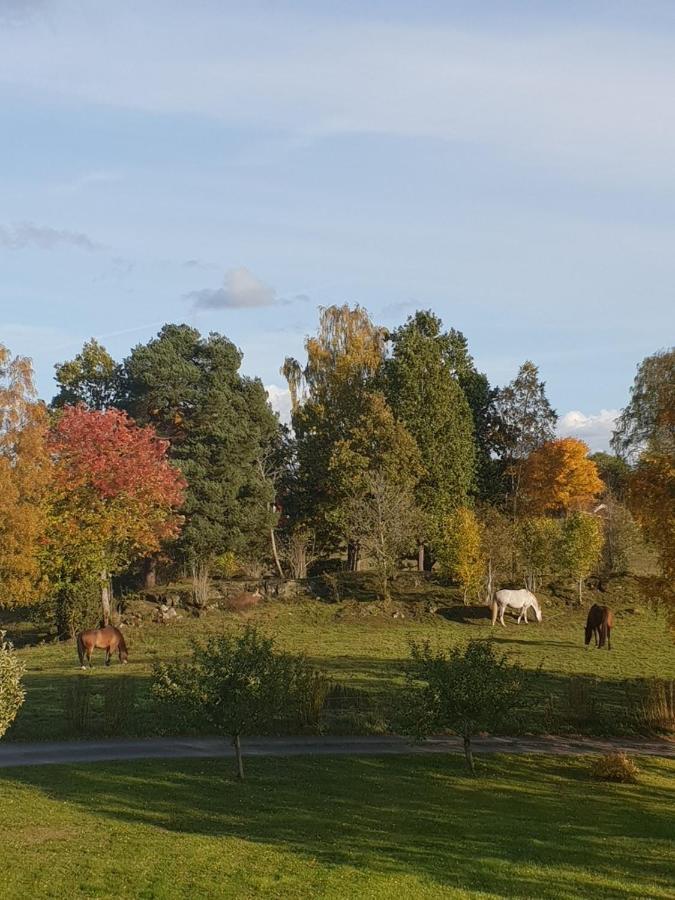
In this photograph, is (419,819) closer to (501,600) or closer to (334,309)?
(501,600)

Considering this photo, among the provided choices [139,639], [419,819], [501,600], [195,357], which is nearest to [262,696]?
[419,819]

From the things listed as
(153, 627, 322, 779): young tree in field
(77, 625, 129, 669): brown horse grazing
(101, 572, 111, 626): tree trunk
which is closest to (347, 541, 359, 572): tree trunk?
(101, 572, 111, 626): tree trunk

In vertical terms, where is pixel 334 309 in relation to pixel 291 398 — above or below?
above

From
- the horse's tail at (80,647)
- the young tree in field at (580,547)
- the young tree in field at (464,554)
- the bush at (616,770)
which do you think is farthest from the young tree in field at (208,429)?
the bush at (616,770)

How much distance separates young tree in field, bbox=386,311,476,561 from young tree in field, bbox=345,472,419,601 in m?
3.51

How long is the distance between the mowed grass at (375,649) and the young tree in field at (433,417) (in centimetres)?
891

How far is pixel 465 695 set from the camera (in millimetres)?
21969

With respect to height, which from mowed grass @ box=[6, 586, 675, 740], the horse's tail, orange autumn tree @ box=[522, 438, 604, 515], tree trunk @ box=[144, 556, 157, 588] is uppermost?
orange autumn tree @ box=[522, 438, 604, 515]

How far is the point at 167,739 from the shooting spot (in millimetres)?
25484

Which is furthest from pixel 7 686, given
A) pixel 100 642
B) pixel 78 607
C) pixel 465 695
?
pixel 78 607

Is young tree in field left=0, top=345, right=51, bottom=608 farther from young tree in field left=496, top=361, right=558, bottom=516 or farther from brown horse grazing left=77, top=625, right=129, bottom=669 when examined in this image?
young tree in field left=496, top=361, right=558, bottom=516

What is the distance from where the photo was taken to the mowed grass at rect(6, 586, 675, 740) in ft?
92.8

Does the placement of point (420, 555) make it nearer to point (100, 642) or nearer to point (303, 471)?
point (303, 471)

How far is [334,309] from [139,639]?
36950mm
